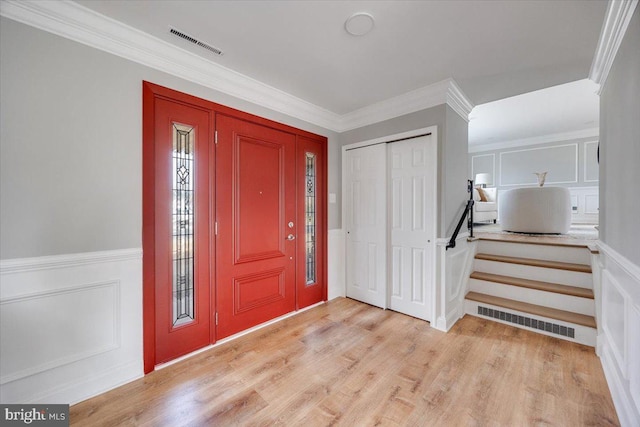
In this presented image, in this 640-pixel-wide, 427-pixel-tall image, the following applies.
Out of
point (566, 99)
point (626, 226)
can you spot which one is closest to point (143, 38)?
point (626, 226)

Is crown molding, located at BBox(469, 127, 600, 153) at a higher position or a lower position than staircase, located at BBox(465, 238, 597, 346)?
higher

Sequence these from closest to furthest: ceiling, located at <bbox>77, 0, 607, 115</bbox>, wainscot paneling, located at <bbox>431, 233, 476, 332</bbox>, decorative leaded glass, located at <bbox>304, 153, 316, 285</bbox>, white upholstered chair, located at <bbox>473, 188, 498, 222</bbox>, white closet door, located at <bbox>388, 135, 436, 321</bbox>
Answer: ceiling, located at <bbox>77, 0, 607, 115</bbox> → wainscot paneling, located at <bbox>431, 233, 476, 332</bbox> → white closet door, located at <bbox>388, 135, 436, 321</bbox> → decorative leaded glass, located at <bbox>304, 153, 316, 285</bbox> → white upholstered chair, located at <bbox>473, 188, 498, 222</bbox>

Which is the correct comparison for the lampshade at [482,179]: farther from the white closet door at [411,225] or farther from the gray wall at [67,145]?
the gray wall at [67,145]

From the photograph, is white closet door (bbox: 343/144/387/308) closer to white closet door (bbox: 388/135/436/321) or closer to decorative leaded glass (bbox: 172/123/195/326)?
white closet door (bbox: 388/135/436/321)

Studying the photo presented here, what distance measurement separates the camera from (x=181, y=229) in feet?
6.82

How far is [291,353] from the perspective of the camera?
7.16 ft

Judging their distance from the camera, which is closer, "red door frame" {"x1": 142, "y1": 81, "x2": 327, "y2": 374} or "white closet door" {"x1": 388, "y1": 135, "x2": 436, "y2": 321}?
"red door frame" {"x1": 142, "y1": 81, "x2": 327, "y2": 374}

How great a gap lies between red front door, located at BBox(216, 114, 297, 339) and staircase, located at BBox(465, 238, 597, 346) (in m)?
2.29

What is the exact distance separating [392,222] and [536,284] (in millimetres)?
1691

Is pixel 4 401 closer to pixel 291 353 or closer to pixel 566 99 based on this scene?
pixel 291 353

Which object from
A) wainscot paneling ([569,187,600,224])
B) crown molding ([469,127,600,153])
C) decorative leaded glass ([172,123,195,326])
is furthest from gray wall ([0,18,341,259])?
wainscot paneling ([569,187,600,224])

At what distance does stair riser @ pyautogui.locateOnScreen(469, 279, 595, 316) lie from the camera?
2.44 metres

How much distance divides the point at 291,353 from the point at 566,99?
5359mm

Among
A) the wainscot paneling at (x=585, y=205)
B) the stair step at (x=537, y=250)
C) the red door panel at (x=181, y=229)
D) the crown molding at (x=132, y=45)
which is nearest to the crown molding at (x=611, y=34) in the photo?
the stair step at (x=537, y=250)
